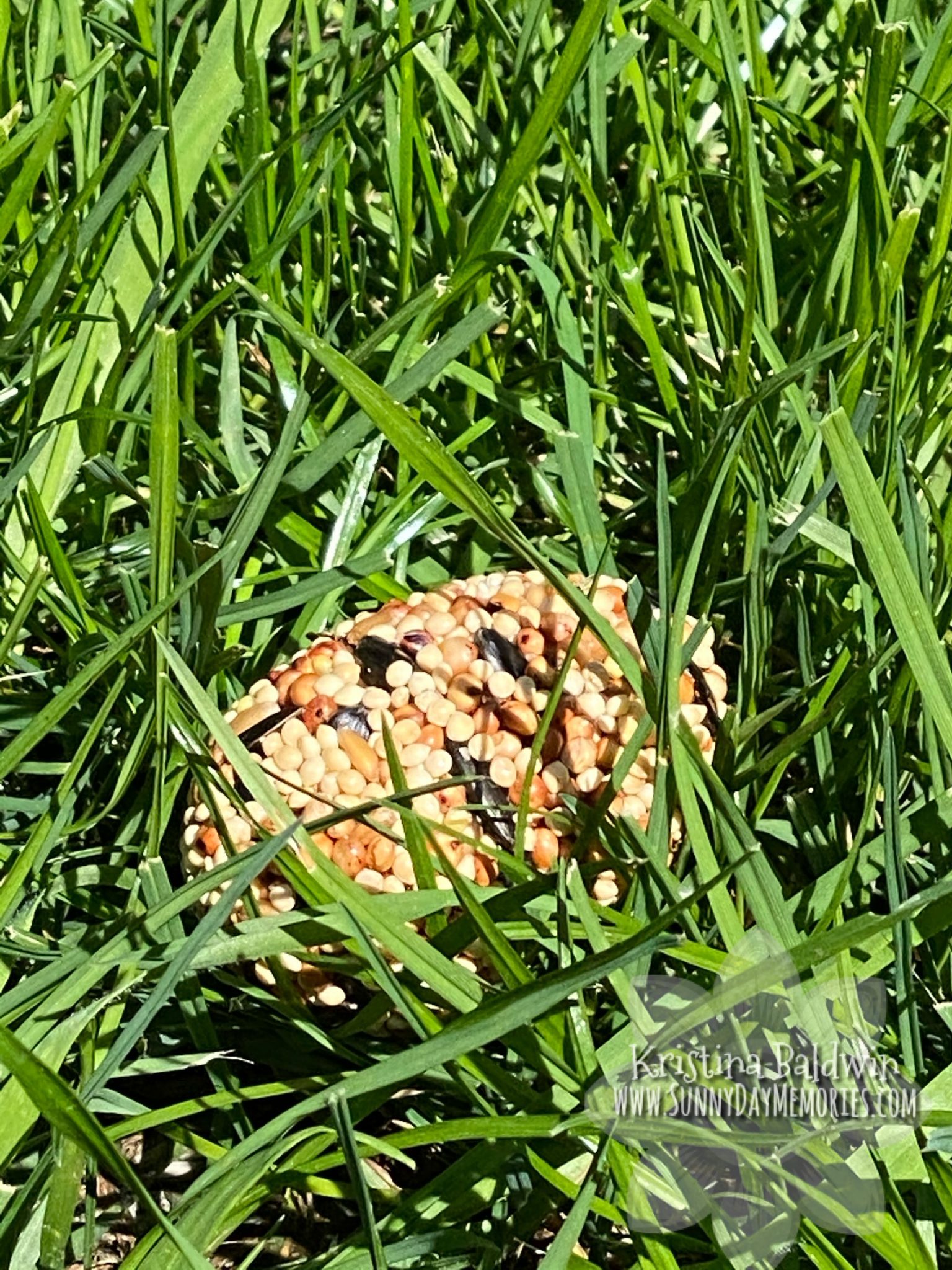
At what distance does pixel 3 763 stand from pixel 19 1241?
0.33 meters

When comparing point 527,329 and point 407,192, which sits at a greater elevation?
point 407,192

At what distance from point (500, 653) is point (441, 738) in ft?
0.28

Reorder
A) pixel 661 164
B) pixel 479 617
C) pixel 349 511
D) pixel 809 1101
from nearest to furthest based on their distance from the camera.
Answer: pixel 809 1101 → pixel 479 617 → pixel 349 511 → pixel 661 164

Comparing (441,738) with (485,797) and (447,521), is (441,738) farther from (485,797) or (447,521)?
(447,521)

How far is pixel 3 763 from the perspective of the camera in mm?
1032

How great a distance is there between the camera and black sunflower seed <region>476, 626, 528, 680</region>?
110 cm

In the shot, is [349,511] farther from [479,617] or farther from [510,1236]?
[510,1236]

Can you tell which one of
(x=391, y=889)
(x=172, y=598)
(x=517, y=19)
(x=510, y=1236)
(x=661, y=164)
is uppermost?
(x=517, y=19)

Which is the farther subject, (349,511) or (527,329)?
(527,329)

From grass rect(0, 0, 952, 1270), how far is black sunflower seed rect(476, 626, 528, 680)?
0.09 meters

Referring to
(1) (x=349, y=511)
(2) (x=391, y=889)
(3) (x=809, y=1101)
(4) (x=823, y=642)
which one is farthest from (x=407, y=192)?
(3) (x=809, y=1101)
